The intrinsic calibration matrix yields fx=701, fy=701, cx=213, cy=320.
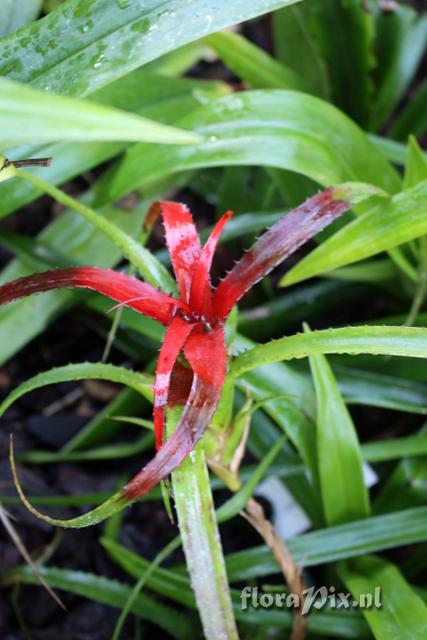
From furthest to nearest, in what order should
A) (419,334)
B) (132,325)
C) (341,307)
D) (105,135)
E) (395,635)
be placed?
(341,307)
(132,325)
(395,635)
(419,334)
(105,135)

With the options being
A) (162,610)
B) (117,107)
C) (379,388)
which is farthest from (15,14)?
(162,610)

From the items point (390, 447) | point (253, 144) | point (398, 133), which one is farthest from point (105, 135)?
point (398, 133)

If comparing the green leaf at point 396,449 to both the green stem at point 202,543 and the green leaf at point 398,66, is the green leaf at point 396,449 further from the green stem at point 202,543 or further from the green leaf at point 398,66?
the green leaf at point 398,66

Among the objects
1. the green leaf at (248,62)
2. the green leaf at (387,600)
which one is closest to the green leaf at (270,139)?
the green leaf at (248,62)

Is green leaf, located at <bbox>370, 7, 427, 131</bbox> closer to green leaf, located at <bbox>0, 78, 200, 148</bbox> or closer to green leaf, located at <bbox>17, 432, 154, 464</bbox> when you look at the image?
green leaf, located at <bbox>17, 432, 154, 464</bbox>

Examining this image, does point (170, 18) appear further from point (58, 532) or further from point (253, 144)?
point (58, 532)

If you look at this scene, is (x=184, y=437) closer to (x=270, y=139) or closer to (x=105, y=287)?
(x=105, y=287)

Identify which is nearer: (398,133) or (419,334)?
(419,334)

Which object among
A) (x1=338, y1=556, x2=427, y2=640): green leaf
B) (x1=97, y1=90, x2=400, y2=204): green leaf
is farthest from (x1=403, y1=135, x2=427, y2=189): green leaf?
(x1=338, y1=556, x2=427, y2=640): green leaf
